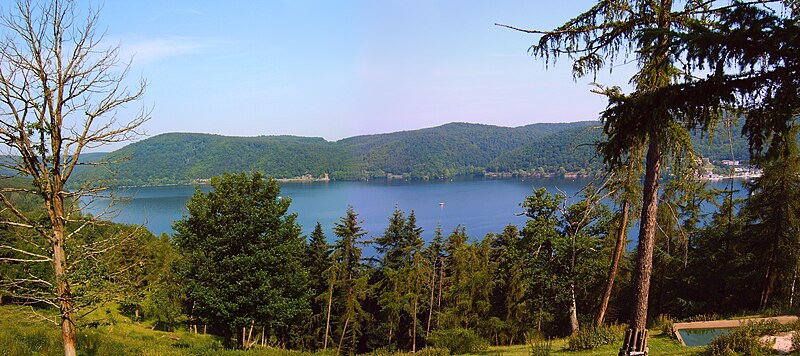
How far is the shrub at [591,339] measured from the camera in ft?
Result: 34.9

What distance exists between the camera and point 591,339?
10.7 m

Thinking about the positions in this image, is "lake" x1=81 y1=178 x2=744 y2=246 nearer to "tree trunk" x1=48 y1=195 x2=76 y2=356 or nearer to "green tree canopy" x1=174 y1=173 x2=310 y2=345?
"green tree canopy" x1=174 y1=173 x2=310 y2=345

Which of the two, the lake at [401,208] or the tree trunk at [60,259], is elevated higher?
the tree trunk at [60,259]

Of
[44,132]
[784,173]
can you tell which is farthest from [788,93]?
[784,173]

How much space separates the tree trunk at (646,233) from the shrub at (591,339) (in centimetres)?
342

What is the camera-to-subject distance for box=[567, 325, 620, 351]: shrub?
1064 cm

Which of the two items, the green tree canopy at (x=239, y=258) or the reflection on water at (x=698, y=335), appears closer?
the reflection on water at (x=698, y=335)

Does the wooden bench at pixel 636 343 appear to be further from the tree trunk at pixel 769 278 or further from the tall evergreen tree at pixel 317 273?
the tall evergreen tree at pixel 317 273

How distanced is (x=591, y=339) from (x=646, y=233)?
4572 millimetres

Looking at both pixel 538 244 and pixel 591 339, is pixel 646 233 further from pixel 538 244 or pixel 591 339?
pixel 538 244

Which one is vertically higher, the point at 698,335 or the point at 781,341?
the point at 781,341

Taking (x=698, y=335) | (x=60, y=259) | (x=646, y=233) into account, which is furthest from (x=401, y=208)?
(x=60, y=259)

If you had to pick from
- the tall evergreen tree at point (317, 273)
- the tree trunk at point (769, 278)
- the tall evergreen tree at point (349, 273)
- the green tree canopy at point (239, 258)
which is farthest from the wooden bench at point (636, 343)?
the tall evergreen tree at point (317, 273)

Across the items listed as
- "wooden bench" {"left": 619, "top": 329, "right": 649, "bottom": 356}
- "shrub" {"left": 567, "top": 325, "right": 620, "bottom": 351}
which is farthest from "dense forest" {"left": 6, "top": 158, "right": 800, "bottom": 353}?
"wooden bench" {"left": 619, "top": 329, "right": 649, "bottom": 356}
